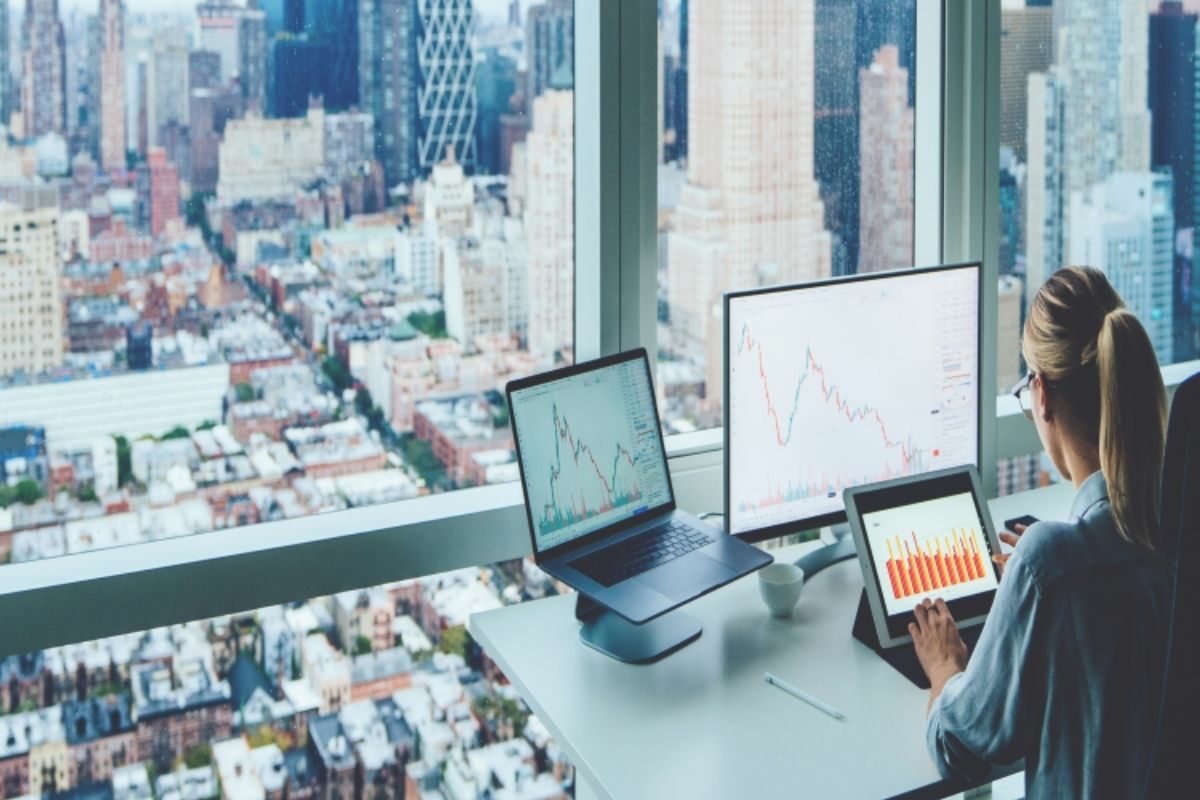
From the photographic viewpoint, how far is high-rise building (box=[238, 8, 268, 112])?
204 cm

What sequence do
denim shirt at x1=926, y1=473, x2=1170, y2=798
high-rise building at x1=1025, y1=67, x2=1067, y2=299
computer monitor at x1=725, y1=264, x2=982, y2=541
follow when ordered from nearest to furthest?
denim shirt at x1=926, y1=473, x2=1170, y2=798 → computer monitor at x1=725, y1=264, x2=982, y2=541 → high-rise building at x1=1025, y1=67, x2=1067, y2=299

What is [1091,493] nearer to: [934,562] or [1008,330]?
[934,562]

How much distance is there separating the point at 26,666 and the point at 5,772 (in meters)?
0.19

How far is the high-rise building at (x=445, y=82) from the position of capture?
2.22 m

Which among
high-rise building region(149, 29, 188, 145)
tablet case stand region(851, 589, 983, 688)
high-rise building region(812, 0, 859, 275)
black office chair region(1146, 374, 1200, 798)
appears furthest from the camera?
high-rise building region(812, 0, 859, 275)

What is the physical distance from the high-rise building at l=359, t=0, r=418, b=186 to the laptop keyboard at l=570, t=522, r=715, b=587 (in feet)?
2.44

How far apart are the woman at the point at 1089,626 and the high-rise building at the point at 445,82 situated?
1.13 m

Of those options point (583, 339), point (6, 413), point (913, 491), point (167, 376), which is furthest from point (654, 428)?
point (6, 413)

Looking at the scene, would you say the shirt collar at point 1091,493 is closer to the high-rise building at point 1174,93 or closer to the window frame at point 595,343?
the window frame at point 595,343

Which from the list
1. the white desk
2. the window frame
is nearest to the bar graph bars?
the white desk

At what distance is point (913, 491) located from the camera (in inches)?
79.6

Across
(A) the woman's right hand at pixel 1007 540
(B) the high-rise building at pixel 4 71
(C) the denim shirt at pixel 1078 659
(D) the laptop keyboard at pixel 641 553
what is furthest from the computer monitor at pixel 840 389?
(B) the high-rise building at pixel 4 71

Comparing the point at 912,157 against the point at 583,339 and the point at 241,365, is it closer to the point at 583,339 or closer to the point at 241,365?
the point at 583,339

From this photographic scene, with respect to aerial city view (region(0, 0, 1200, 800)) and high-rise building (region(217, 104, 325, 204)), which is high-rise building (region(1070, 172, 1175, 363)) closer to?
aerial city view (region(0, 0, 1200, 800))
